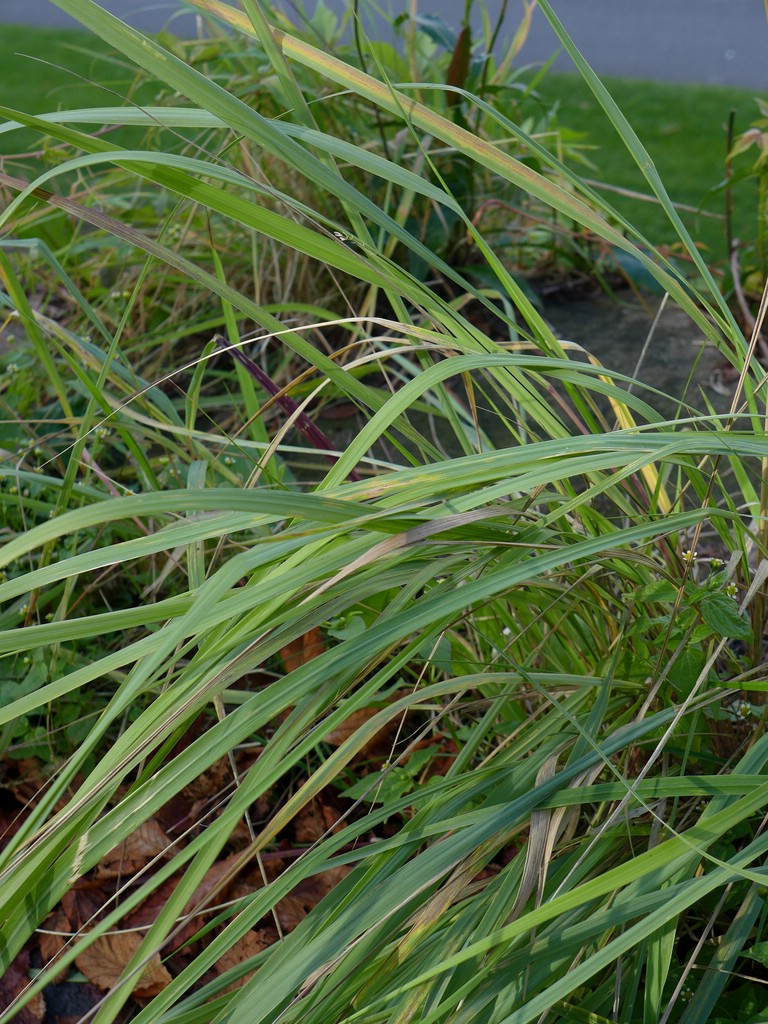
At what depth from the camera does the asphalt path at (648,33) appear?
5.16 m

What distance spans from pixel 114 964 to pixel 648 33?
231 inches

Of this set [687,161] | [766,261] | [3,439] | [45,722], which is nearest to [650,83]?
[687,161]

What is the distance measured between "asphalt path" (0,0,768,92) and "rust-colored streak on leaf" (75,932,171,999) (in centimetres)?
488

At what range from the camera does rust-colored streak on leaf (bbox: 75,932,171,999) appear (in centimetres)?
118

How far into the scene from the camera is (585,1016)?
880 millimetres

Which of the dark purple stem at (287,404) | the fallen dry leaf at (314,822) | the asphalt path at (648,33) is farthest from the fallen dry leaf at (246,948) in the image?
the asphalt path at (648,33)

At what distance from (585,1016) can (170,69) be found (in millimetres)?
941

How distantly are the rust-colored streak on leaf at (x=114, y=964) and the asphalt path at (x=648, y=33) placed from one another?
4.88 meters

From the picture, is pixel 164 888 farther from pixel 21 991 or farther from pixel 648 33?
pixel 648 33

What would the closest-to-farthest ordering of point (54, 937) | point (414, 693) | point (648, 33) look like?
1. point (414, 693)
2. point (54, 937)
3. point (648, 33)

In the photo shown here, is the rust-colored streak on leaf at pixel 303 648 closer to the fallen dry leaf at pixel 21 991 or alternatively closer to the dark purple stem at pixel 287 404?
the dark purple stem at pixel 287 404

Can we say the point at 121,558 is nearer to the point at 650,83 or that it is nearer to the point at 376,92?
the point at 376,92

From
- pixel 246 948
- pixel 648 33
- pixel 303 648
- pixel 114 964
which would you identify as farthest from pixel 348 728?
pixel 648 33

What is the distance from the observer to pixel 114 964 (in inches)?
47.8
